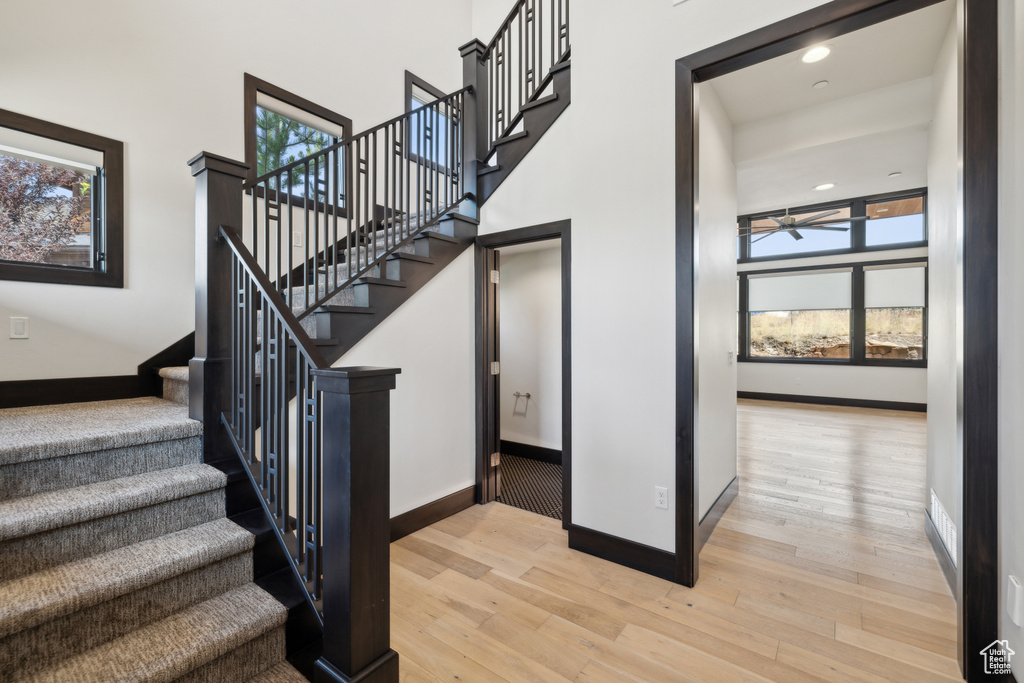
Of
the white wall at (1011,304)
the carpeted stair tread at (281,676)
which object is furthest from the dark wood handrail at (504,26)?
the carpeted stair tread at (281,676)

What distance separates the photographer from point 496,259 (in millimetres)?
3543

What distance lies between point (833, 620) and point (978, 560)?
0.68 metres

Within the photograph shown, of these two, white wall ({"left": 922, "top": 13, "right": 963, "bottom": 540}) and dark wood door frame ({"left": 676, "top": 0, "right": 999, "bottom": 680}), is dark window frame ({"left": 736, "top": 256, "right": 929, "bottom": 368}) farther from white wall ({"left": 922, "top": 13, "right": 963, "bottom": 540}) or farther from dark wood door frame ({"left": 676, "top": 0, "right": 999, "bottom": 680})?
dark wood door frame ({"left": 676, "top": 0, "right": 999, "bottom": 680})

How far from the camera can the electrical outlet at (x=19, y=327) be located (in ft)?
8.09

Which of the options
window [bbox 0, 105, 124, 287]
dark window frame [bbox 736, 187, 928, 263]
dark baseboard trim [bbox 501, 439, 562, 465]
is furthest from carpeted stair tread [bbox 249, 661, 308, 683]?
dark window frame [bbox 736, 187, 928, 263]

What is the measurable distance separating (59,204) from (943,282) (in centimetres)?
511

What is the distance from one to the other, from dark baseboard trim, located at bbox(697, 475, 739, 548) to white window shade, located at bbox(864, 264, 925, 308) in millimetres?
5659

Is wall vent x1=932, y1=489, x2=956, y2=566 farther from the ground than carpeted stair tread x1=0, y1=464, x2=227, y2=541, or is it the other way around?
carpeted stair tread x1=0, y1=464, x2=227, y2=541

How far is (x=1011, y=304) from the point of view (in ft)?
4.86

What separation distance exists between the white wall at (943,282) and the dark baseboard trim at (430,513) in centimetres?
276

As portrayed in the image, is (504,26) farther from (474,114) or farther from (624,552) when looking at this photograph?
(624,552)

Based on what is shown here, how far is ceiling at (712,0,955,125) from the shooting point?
2346 millimetres

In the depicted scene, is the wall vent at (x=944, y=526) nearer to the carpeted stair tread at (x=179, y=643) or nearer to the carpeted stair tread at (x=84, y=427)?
the carpeted stair tread at (x=179, y=643)

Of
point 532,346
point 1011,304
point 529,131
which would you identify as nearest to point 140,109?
point 529,131
